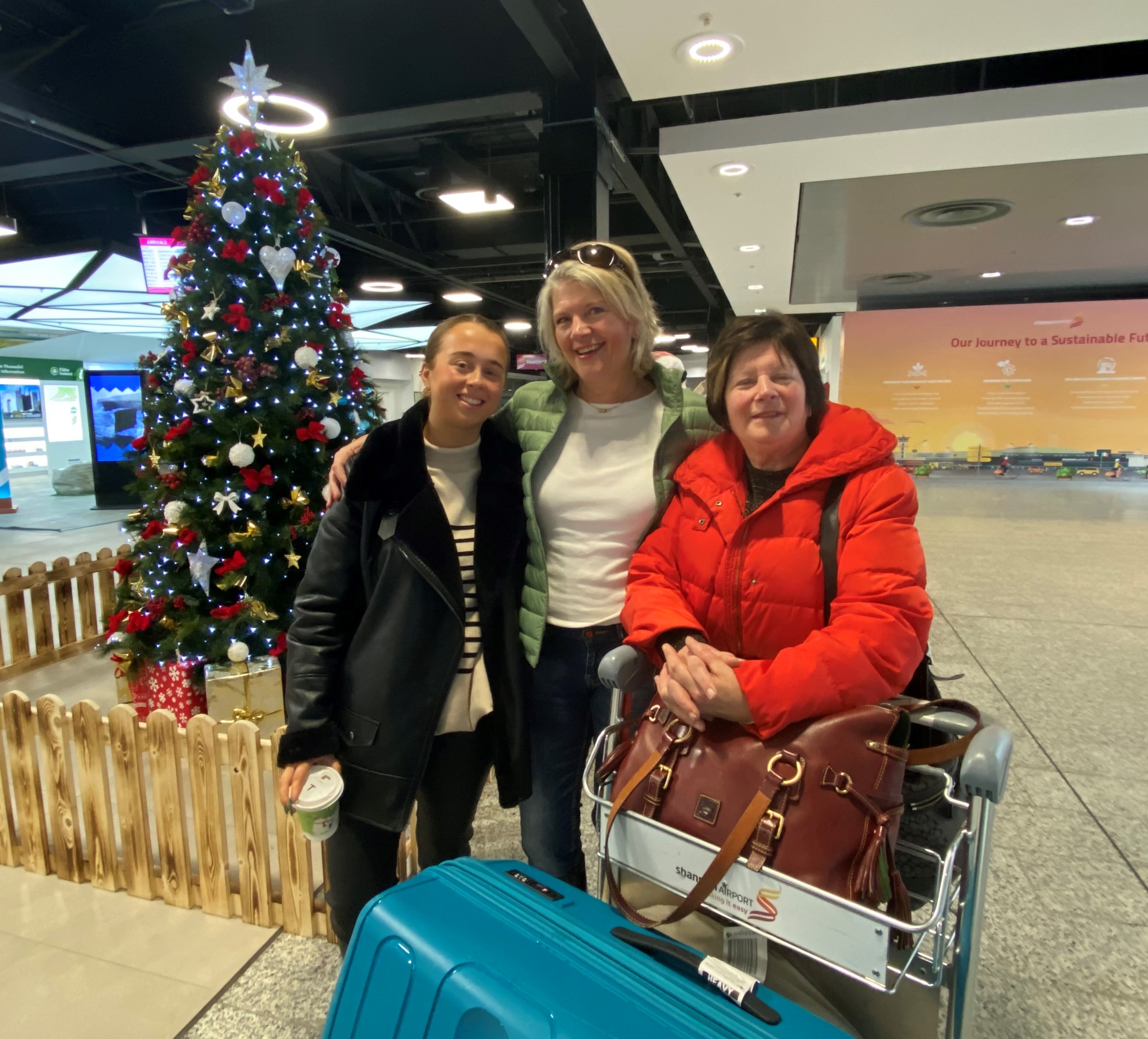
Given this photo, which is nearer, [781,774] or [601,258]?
[781,774]

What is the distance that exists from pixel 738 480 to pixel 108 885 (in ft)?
8.01

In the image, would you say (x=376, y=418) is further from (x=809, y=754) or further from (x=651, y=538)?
(x=809, y=754)

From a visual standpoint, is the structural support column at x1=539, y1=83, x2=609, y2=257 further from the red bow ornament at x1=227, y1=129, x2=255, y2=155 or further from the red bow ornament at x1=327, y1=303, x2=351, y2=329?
the red bow ornament at x1=227, y1=129, x2=255, y2=155

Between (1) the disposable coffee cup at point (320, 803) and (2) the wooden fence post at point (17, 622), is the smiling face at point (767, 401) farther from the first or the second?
(2) the wooden fence post at point (17, 622)

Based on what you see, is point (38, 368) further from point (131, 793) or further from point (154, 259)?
point (131, 793)

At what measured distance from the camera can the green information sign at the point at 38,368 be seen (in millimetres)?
12961

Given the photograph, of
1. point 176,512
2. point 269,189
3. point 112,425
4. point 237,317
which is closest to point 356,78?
point 269,189

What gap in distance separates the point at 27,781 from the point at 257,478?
55.7 inches

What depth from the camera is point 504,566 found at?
4.95 feet

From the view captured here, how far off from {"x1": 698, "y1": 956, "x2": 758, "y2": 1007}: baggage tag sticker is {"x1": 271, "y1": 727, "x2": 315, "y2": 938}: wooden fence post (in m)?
1.52

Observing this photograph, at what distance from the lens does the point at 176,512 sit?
319 cm

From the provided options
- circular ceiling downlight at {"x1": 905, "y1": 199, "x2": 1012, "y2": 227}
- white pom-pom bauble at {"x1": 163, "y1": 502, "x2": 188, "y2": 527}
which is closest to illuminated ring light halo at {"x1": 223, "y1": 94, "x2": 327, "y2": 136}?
white pom-pom bauble at {"x1": 163, "y1": 502, "x2": 188, "y2": 527}

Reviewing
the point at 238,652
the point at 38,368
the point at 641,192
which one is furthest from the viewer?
the point at 38,368

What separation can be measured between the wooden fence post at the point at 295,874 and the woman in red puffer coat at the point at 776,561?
1376mm
